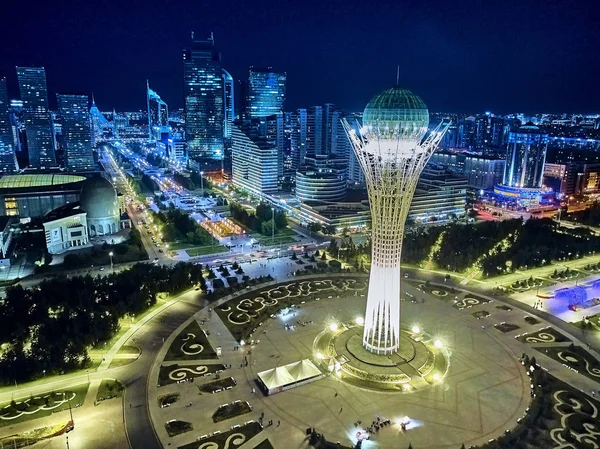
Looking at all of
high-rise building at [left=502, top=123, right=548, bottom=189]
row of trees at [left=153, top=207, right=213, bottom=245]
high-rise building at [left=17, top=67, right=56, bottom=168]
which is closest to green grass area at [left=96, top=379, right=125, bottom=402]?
row of trees at [left=153, top=207, right=213, bottom=245]

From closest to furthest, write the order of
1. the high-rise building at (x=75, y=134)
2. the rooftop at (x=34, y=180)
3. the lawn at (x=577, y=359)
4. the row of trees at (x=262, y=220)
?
the lawn at (x=577, y=359) → the row of trees at (x=262, y=220) → the rooftop at (x=34, y=180) → the high-rise building at (x=75, y=134)

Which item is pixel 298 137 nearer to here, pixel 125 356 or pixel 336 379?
pixel 125 356

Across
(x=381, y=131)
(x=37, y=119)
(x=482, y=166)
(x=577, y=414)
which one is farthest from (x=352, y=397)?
(x=37, y=119)

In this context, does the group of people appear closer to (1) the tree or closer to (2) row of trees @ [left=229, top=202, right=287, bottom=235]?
(1) the tree

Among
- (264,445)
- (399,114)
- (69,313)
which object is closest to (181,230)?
(69,313)

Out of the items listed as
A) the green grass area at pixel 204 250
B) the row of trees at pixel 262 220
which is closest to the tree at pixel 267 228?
the row of trees at pixel 262 220

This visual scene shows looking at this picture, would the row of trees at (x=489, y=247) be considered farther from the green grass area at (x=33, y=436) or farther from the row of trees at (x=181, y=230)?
the green grass area at (x=33, y=436)

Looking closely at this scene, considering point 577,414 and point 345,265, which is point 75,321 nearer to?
point 345,265
